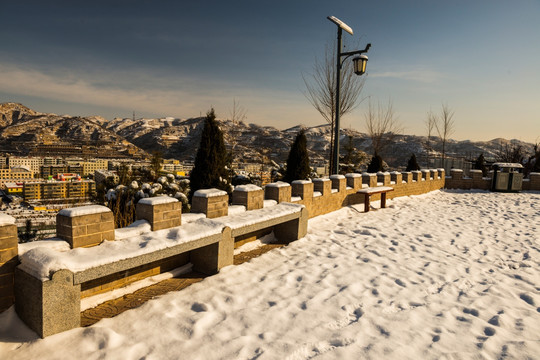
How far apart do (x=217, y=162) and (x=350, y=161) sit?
12304 millimetres

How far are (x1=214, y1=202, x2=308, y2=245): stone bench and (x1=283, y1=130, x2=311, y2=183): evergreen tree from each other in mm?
5028

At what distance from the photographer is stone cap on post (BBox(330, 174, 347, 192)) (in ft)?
28.0

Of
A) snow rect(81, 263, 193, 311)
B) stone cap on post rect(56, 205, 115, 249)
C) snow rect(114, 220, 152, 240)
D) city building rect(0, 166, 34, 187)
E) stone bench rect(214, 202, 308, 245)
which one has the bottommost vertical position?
city building rect(0, 166, 34, 187)

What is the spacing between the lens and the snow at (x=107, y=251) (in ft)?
8.00

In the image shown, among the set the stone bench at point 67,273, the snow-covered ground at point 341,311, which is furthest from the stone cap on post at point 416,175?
the stone bench at point 67,273

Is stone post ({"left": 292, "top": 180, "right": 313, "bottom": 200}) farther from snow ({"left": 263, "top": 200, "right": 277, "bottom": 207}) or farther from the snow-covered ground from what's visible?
the snow-covered ground

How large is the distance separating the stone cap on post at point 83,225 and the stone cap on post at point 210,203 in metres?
1.49

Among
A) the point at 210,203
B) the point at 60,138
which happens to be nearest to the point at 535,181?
the point at 210,203

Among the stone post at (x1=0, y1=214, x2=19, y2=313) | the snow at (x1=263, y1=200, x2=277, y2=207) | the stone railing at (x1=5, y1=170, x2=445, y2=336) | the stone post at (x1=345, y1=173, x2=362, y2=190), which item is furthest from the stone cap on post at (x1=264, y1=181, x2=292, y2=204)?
the stone post at (x1=0, y1=214, x2=19, y2=313)

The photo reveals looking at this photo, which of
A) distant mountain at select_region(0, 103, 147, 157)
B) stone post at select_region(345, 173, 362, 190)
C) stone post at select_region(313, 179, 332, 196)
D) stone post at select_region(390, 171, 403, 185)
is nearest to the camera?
stone post at select_region(313, 179, 332, 196)

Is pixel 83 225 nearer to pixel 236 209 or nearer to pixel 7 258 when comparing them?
pixel 7 258

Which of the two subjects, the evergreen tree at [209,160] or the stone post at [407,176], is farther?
the stone post at [407,176]

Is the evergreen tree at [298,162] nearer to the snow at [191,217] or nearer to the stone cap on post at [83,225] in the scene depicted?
the snow at [191,217]

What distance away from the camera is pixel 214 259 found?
13.4ft
